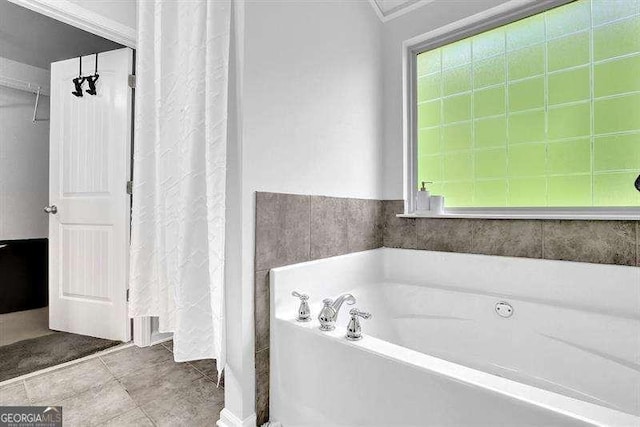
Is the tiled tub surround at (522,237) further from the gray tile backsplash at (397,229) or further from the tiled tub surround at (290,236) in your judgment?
the tiled tub surround at (290,236)

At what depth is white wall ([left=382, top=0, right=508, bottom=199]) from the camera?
1.97 metres

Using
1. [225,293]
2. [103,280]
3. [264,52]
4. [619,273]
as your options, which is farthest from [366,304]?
[103,280]

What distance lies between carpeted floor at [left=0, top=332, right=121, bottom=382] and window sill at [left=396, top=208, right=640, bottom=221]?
7.35 ft

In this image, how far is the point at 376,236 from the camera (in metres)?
2.06

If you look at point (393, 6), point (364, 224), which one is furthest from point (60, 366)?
point (393, 6)

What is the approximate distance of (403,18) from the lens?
204cm

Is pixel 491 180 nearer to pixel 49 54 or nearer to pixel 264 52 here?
pixel 264 52

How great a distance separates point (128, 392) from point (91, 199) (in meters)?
1.39

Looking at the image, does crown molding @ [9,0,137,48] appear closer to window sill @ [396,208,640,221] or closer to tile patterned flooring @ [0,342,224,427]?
tile patterned flooring @ [0,342,224,427]

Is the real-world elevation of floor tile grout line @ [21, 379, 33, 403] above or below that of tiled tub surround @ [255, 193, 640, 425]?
below

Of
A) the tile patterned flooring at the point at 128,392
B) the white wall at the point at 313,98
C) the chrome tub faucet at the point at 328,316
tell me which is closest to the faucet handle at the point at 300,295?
the chrome tub faucet at the point at 328,316

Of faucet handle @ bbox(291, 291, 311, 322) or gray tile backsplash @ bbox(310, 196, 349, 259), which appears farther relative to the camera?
gray tile backsplash @ bbox(310, 196, 349, 259)

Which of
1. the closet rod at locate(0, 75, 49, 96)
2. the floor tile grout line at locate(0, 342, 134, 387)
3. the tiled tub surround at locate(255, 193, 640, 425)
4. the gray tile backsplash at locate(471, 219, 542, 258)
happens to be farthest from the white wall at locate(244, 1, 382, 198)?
the closet rod at locate(0, 75, 49, 96)

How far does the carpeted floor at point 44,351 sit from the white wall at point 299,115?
131 cm
